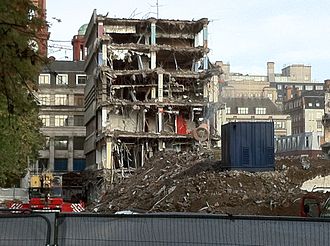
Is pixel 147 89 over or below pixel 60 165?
over

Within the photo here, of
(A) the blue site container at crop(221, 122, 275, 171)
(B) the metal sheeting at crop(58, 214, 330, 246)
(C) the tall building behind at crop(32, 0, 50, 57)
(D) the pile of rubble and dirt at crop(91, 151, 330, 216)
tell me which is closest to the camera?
(B) the metal sheeting at crop(58, 214, 330, 246)

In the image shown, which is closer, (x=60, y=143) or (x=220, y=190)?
(x=220, y=190)

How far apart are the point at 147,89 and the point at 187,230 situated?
215 feet

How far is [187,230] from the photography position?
8.84 meters

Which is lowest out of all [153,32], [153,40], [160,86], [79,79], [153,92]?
[153,92]

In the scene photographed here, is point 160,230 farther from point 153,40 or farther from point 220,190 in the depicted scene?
point 153,40

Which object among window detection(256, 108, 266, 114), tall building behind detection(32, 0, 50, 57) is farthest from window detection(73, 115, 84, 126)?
tall building behind detection(32, 0, 50, 57)

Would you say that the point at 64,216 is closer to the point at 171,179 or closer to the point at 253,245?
the point at 253,245

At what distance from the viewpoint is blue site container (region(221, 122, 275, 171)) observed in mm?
33844

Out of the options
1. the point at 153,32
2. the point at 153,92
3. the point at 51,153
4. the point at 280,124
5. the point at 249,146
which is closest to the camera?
the point at 249,146

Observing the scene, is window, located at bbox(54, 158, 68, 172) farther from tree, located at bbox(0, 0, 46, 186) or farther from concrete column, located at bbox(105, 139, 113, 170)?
tree, located at bbox(0, 0, 46, 186)

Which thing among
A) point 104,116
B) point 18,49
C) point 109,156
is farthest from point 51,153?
point 18,49

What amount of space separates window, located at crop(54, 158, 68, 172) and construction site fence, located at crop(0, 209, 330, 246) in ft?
332

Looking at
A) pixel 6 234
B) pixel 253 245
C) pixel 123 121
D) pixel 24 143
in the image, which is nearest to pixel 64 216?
pixel 6 234
